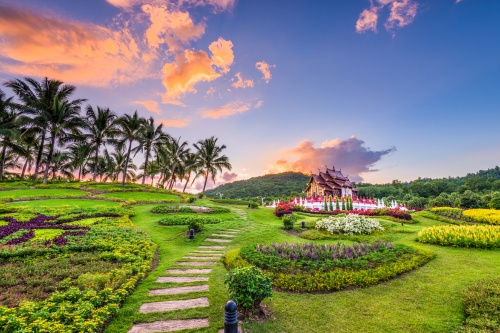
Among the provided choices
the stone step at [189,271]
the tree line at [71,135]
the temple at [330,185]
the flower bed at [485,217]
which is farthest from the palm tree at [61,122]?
the flower bed at [485,217]

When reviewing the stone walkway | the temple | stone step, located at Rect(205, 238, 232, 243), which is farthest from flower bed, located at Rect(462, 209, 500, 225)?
the temple

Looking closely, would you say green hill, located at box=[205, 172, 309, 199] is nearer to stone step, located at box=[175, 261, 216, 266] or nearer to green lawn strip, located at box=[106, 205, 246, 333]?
green lawn strip, located at box=[106, 205, 246, 333]

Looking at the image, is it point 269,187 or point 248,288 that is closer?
point 248,288

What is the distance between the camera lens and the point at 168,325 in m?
4.69

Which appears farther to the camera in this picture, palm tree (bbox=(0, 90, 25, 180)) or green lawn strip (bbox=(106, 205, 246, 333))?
palm tree (bbox=(0, 90, 25, 180))

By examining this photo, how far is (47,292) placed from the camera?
5.47 meters

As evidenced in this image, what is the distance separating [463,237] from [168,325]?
11920mm

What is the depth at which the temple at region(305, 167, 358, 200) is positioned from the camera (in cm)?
4223

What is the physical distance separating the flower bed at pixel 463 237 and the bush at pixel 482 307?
498 centimetres

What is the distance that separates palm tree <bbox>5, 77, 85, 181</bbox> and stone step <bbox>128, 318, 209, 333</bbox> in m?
33.1

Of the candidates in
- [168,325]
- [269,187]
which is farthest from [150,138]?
[269,187]

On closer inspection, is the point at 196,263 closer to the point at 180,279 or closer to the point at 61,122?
the point at 180,279

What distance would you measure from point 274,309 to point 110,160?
54.2m

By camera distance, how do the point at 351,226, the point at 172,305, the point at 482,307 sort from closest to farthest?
the point at 482,307
the point at 172,305
the point at 351,226
